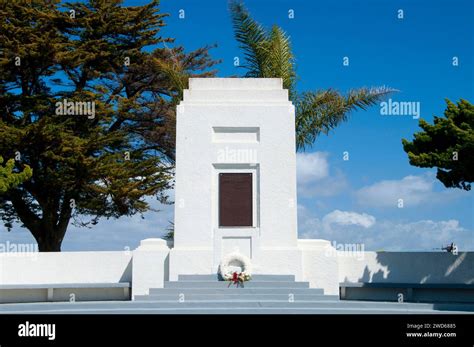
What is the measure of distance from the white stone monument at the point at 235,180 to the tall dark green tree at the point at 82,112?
4.82 m

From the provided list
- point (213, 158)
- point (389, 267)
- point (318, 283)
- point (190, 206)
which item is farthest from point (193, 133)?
point (389, 267)

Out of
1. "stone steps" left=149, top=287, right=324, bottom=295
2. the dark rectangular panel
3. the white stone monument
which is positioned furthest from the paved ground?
the dark rectangular panel

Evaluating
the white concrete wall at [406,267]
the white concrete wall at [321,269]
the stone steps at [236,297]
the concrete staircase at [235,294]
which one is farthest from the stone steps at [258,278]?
the white concrete wall at [406,267]

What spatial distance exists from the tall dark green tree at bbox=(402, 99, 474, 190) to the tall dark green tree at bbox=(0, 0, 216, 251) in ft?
27.1

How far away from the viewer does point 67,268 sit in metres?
17.0

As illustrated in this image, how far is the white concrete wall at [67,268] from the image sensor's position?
16.9 metres

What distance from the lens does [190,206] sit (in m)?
15.6

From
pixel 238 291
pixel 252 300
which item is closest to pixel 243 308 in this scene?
pixel 252 300

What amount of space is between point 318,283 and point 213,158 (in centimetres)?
401

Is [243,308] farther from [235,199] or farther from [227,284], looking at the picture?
[235,199]

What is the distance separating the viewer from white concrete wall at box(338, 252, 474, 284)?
54.5 feet

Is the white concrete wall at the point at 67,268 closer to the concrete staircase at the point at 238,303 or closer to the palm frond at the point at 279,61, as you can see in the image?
the concrete staircase at the point at 238,303

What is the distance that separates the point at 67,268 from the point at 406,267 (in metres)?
9.03
